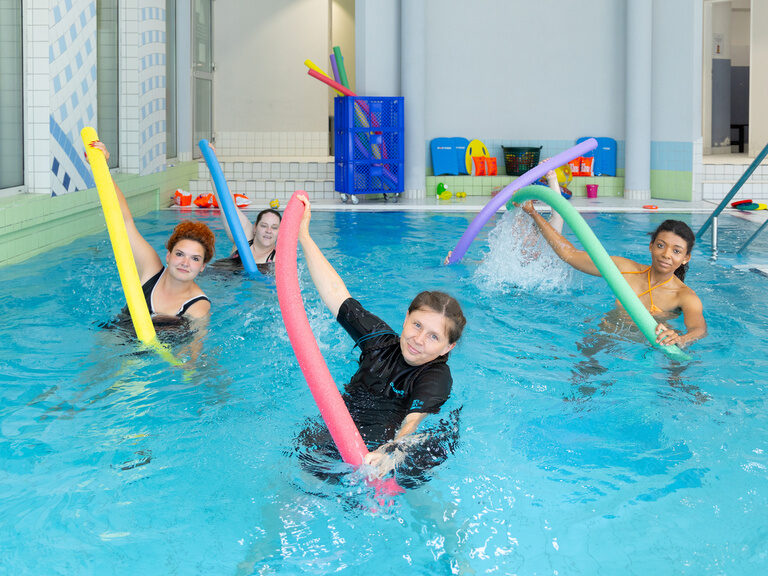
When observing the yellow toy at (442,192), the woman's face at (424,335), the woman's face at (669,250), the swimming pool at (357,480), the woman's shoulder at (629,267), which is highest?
the yellow toy at (442,192)

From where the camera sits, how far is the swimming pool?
109 inches

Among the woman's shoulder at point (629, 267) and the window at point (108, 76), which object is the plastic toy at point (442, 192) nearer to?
the window at point (108, 76)

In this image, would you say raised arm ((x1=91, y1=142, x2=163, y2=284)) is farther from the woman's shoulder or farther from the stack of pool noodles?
the stack of pool noodles

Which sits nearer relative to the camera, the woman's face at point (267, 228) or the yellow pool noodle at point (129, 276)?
the yellow pool noodle at point (129, 276)

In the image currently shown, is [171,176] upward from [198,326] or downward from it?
upward

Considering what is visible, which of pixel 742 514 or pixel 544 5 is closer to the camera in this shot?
pixel 742 514

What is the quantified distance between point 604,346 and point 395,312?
1543 millimetres

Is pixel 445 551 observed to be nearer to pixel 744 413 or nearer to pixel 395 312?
pixel 744 413

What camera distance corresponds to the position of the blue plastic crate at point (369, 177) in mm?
12125

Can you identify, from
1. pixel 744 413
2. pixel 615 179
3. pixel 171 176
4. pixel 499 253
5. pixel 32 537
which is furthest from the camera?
pixel 615 179

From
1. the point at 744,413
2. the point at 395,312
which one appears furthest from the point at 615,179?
the point at 744,413

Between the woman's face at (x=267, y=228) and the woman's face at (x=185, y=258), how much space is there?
6.12 feet

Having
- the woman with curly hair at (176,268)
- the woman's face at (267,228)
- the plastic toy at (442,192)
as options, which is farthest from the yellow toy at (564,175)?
the woman with curly hair at (176,268)

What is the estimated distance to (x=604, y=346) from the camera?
5.03m
